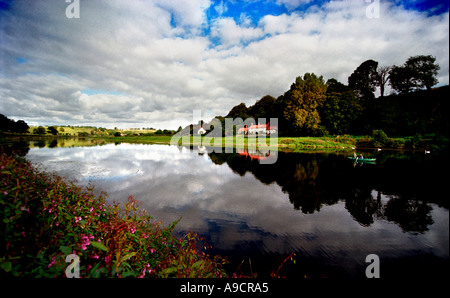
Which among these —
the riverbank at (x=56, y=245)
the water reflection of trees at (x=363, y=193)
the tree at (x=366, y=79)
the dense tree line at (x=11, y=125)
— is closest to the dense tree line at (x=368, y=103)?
the tree at (x=366, y=79)

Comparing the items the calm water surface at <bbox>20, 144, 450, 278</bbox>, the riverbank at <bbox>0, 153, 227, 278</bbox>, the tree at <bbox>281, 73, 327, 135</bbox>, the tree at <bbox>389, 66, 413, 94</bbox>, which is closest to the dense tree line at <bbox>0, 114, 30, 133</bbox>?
the calm water surface at <bbox>20, 144, 450, 278</bbox>

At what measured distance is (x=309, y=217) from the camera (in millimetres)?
10016

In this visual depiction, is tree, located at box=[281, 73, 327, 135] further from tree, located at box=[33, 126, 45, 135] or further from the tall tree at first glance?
tree, located at box=[33, 126, 45, 135]

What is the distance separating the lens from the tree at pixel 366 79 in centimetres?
6331

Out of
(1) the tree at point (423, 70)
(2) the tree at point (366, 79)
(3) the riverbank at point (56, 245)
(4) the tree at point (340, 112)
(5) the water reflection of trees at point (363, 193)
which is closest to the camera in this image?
(3) the riverbank at point (56, 245)

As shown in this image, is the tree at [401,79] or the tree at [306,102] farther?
the tree at [306,102]

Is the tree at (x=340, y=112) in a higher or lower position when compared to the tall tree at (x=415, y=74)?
lower

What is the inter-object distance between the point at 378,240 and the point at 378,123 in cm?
6237

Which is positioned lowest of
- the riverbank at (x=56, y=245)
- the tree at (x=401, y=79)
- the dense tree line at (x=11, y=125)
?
the riverbank at (x=56, y=245)

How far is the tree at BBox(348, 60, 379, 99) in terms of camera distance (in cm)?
6331

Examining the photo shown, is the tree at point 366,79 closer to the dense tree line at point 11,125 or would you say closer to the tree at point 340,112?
the tree at point 340,112

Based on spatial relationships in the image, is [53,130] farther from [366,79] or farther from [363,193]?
[366,79]
